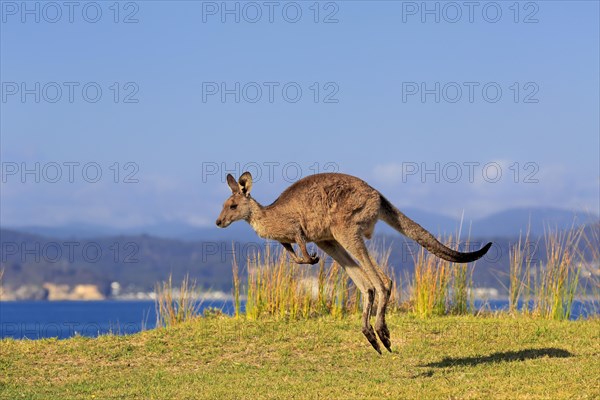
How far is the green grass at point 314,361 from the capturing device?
33.2ft

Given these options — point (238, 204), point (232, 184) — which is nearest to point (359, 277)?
point (238, 204)

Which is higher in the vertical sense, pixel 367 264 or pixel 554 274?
pixel 367 264

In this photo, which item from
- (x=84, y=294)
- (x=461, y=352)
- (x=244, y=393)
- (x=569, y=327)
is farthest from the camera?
(x=84, y=294)

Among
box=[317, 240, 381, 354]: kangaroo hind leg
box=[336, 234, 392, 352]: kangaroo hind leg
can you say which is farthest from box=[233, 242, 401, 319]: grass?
box=[336, 234, 392, 352]: kangaroo hind leg

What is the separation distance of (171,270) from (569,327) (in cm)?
666

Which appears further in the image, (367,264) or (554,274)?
(554,274)

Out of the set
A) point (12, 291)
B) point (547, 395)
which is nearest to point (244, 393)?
point (547, 395)

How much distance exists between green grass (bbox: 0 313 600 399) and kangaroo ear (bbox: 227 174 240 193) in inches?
87.4

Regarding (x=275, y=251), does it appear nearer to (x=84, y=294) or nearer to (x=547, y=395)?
(x=547, y=395)

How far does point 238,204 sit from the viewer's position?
10.3 metres

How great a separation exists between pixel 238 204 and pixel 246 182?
29 cm

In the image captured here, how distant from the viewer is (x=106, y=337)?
46.9ft

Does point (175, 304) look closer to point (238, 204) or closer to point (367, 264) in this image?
point (238, 204)

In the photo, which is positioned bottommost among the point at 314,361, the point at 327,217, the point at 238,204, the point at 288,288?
the point at 314,361
